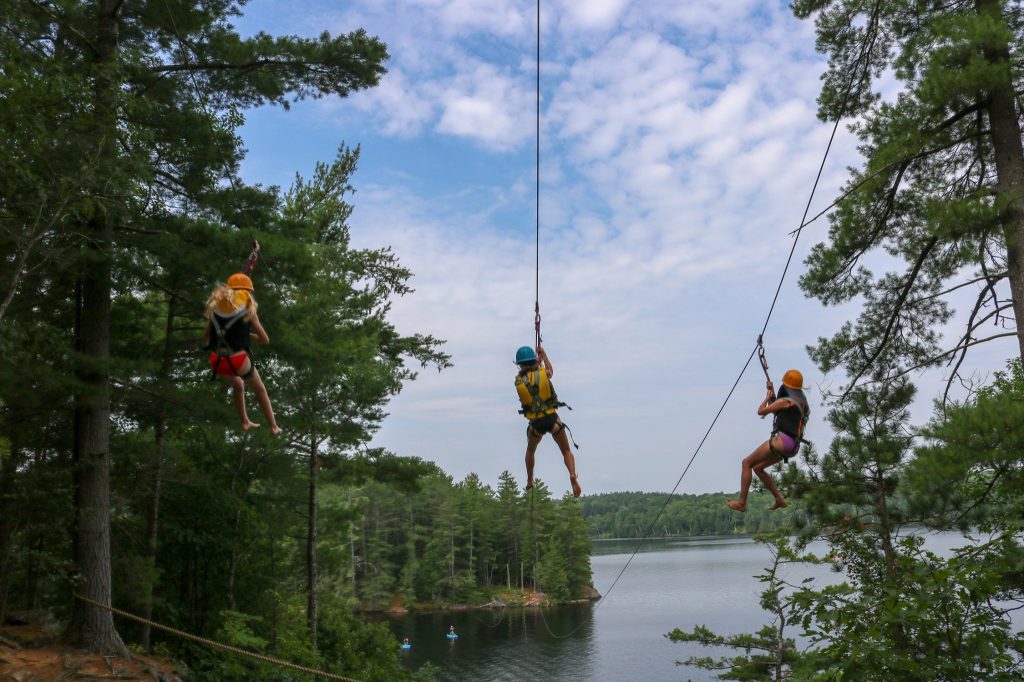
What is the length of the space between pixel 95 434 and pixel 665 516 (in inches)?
6349

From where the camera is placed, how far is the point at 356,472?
1784cm

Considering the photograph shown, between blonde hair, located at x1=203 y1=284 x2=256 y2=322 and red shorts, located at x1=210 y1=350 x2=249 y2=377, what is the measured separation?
35 centimetres

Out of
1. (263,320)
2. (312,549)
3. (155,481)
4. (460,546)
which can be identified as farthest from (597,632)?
(263,320)

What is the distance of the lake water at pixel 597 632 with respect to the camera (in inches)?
1403

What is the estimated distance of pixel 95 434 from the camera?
400 inches

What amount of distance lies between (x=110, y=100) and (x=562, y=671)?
110ft

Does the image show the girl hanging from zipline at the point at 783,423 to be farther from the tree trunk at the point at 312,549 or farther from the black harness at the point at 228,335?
the tree trunk at the point at 312,549

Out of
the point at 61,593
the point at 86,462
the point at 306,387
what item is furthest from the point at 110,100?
the point at 61,593

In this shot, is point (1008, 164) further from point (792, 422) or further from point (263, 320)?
point (263, 320)

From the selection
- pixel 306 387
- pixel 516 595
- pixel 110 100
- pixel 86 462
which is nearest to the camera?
pixel 110 100

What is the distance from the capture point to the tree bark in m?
9.54

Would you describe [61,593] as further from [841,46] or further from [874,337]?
[841,46]

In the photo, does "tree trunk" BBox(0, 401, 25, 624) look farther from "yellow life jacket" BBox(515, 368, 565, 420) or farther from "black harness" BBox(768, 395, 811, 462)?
"black harness" BBox(768, 395, 811, 462)

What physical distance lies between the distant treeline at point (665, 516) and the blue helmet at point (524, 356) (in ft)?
466
